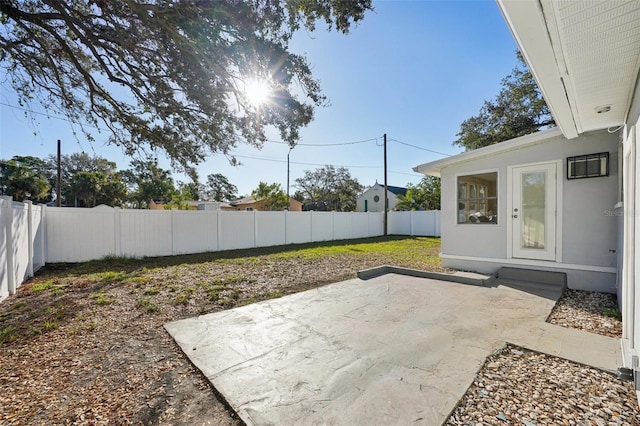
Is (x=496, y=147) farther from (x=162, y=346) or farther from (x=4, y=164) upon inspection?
(x=4, y=164)

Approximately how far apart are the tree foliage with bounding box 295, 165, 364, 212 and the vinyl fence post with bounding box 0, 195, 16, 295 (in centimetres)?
3049

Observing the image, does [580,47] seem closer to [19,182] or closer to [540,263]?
[540,263]

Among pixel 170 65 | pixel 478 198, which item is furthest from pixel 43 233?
pixel 478 198

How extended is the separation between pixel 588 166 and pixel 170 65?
302 inches

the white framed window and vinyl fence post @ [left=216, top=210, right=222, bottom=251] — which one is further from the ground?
the white framed window

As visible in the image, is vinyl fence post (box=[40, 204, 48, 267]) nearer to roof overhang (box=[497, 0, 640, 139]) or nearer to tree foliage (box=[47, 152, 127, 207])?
roof overhang (box=[497, 0, 640, 139])

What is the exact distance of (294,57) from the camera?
5.36 metres

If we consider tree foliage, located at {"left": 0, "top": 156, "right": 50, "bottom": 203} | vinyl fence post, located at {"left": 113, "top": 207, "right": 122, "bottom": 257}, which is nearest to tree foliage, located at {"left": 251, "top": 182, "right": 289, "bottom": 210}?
tree foliage, located at {"left": 0, "top": 156, "right": 50, "bottom": 203}

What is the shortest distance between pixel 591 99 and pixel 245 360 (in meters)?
4.45

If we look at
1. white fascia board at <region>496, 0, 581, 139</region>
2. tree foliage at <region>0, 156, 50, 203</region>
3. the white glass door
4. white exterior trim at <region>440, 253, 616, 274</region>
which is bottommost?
white exterior trim at <region>440, 253, 616, 274</region>

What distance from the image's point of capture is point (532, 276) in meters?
5.12

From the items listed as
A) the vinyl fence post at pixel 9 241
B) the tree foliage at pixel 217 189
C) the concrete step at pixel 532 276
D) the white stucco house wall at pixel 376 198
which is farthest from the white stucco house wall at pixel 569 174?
the tree foliage at pixel 217 189

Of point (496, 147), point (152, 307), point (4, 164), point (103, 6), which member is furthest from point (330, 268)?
point (4, 164)

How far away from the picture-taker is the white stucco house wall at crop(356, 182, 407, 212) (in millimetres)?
30594
